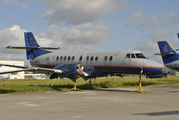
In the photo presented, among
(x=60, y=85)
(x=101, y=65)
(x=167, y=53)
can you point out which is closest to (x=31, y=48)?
(x=60, y=85)

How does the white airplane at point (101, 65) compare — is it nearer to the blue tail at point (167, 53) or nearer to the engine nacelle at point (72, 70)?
the engine nacelle at point (72, 70)

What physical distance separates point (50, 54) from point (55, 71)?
531 centimetres

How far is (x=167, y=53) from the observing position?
1425 inches

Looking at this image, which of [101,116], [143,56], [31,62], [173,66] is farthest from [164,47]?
[101,116]

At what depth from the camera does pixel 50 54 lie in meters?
24.3

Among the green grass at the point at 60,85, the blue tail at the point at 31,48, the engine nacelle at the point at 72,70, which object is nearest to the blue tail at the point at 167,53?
the green grass at the point at 60,85

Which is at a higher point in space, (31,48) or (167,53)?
(167,53)

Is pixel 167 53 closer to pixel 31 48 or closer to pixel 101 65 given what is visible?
pixel 101 65

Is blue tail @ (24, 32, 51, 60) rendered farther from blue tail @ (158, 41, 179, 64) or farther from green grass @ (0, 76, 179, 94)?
blue tail @ (158, 41, 179, 64)

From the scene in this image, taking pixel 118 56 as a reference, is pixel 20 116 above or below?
below

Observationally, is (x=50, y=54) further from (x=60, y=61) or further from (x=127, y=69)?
(x=127, y=69)

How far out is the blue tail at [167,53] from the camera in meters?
36.1

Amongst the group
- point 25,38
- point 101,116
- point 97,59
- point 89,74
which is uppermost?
point 25,38

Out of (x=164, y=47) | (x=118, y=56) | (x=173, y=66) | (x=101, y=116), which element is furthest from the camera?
(x=164, y=47)
